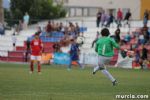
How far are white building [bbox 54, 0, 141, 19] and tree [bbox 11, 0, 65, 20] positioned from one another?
3755 millimetres

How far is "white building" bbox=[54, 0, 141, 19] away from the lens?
63.9 meters

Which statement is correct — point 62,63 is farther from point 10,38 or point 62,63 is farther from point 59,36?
point 10,38

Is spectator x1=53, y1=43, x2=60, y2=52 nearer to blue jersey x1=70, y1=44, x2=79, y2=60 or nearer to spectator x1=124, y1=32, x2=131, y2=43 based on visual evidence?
spectator x1=124, y1=32, x2=131, y2=43

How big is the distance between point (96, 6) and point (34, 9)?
24.5ft

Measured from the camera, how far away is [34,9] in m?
63.4

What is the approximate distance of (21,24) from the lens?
56688 mm

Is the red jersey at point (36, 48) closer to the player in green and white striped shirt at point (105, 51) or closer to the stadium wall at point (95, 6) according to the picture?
the player in green and white striped shirt at point (105, 51)

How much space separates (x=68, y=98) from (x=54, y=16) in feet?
166

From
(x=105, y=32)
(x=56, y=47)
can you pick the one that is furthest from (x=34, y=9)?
(x=105, y=32)

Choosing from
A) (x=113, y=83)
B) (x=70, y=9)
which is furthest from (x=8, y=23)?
(x=113, y=83)

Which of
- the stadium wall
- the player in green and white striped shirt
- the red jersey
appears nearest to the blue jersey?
the red jersey

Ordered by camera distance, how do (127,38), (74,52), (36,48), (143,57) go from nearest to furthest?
(36,48), (74,52), (143,57), (127,38)

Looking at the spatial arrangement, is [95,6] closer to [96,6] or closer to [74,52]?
[96,6]

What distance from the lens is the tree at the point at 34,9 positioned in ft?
208
